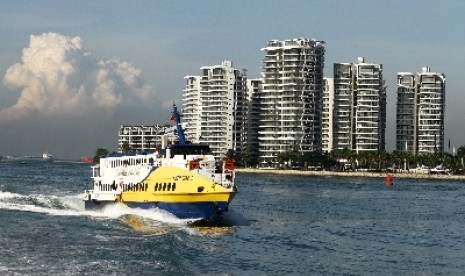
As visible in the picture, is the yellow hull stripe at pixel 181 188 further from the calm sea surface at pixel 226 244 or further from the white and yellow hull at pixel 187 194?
the calm sea surface at pixel 226 244

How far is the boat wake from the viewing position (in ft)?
164

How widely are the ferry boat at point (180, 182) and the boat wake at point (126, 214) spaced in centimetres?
47

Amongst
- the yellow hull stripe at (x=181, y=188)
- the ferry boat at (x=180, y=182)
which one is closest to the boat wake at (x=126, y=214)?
the ferry boat at (x=180, y=182)

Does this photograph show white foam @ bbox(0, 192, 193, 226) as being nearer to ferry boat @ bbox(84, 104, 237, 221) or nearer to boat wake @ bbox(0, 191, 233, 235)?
boat wake @ bbox(0, 191, 233, 235)

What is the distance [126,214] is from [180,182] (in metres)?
7.54

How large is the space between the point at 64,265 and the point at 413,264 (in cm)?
1726

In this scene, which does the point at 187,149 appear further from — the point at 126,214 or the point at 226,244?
the point at 226,244

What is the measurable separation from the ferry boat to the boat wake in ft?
1.56

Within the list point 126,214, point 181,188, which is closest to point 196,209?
point 181,188

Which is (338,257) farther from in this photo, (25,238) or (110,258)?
(25,238)

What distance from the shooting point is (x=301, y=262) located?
132 ft

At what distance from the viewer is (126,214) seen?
57.5 meters

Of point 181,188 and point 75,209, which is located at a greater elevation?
point 181,188

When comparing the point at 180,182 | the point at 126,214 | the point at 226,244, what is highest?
the point at 180,182
